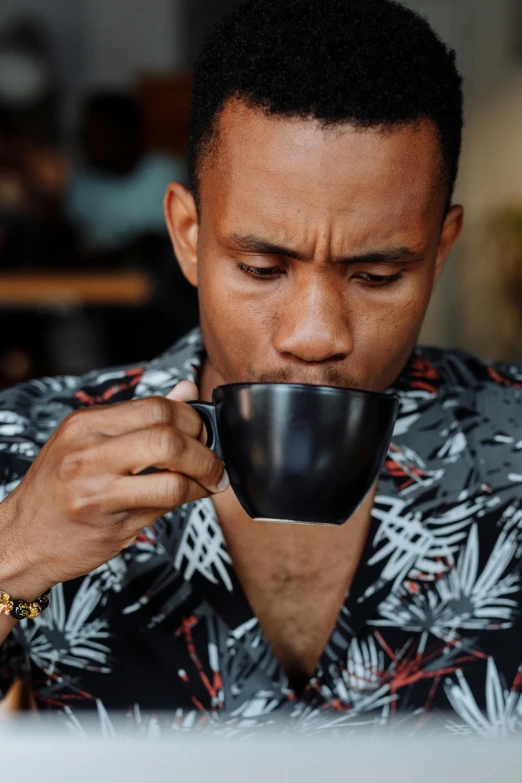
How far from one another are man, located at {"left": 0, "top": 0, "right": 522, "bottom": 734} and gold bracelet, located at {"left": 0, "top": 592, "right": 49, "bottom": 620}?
0.03 ft

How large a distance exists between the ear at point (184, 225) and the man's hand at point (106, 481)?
0.37 meters

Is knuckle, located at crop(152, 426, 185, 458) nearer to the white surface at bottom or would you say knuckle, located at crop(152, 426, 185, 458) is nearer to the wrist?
the wrist

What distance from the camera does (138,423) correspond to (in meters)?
0.70

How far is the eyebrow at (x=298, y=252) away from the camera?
0.86 meters

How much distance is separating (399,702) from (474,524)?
0.74 feet

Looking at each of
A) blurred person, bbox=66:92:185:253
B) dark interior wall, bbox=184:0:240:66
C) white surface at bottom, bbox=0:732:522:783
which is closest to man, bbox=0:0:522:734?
white surface at bottom, bbox=0:732:522:783

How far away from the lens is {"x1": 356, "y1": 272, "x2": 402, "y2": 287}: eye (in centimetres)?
90

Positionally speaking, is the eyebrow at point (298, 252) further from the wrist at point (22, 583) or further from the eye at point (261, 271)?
the wrist at point (22, 583)

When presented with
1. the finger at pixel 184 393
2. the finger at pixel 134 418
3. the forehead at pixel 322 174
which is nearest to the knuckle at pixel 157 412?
the finger at pixel 134 418

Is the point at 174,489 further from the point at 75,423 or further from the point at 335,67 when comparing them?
the point at 335,67

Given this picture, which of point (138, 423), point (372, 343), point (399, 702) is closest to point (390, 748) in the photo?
point (138, 423)

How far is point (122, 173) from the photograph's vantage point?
4398 millimetres

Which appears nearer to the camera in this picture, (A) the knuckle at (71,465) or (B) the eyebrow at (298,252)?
(A) the knuckle at (71,465)

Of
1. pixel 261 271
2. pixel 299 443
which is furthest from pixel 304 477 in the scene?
pixel 261 271
